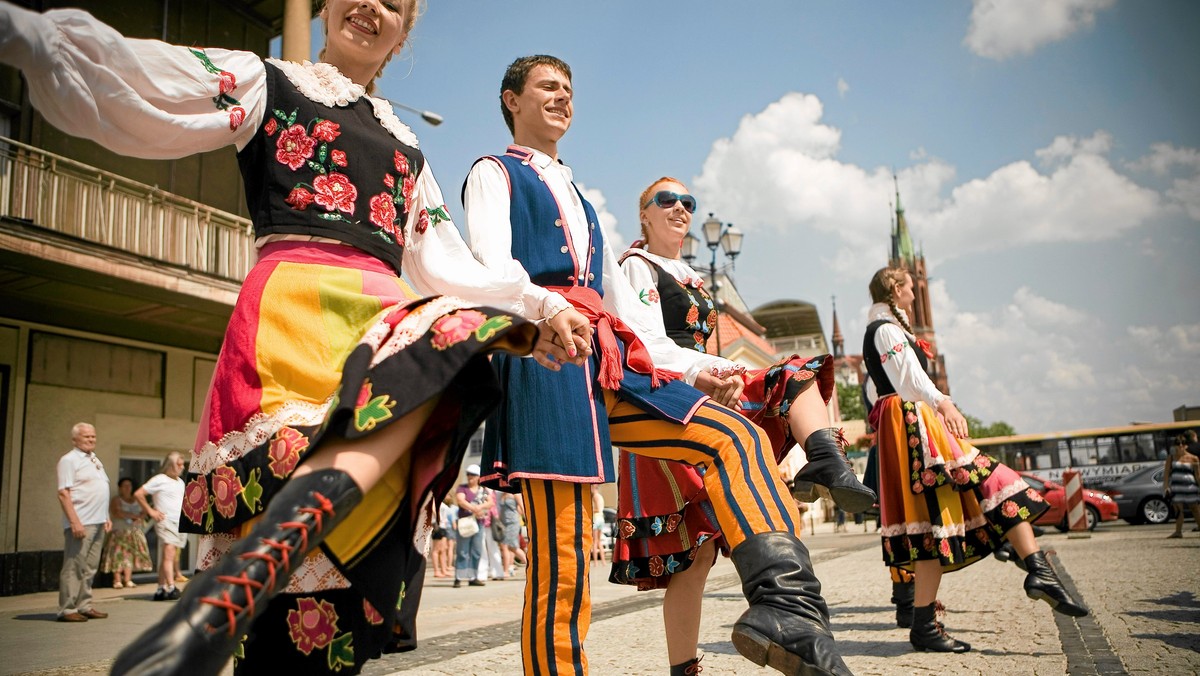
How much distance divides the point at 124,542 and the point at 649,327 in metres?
12.6

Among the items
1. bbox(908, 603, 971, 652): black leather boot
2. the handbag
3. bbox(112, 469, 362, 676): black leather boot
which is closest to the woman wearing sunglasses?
bbox(112, 469, 362, 676): black leather boot

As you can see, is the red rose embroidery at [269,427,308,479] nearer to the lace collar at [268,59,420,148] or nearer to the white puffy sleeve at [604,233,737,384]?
the lace collar at [268,59,420,148]

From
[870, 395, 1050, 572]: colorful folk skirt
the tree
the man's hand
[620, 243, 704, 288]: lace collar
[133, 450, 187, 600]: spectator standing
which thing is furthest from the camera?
the tree

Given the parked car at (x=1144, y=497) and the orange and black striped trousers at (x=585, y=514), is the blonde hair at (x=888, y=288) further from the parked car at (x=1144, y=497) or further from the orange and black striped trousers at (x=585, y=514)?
the parked car at (x=1144, y=497)

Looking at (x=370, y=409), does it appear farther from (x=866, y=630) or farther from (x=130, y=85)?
(x=866, y=630)

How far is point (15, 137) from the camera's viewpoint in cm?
1194

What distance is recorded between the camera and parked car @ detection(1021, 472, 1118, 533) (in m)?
21.4

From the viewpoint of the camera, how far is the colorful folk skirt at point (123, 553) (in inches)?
507

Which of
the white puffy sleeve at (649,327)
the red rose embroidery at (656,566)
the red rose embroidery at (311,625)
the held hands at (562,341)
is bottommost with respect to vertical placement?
the red rose embroidery at (656,566)

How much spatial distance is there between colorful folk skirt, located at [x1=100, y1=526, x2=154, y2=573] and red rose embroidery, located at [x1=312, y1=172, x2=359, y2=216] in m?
13.1

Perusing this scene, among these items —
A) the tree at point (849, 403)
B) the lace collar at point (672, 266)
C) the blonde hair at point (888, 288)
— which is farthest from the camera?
the tree at point (849, 403)

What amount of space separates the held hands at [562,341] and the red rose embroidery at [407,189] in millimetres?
521

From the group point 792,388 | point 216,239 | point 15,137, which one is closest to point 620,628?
point 792,388

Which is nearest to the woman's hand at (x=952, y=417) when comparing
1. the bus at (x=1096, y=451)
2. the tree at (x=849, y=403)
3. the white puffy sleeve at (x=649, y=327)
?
the white puffy sleeve at (x=649, y=327)
